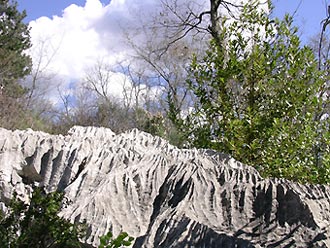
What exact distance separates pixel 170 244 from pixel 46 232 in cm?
65

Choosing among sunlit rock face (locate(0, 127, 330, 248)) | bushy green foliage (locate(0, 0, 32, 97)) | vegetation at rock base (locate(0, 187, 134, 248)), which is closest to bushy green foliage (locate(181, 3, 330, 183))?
sunlit rock face (locate(0, 127, 330, 248))

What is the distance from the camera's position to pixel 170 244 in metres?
2.71

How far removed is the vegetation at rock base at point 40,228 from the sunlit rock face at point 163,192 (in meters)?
0.29

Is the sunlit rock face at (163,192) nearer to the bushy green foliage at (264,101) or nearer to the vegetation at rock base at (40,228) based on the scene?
the vegetation at rock base at (40,228)

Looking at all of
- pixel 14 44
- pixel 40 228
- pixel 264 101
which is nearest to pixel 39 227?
pixel 40 228

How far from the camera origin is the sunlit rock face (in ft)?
8.86

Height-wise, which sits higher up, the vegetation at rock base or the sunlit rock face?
the sunlit rock face

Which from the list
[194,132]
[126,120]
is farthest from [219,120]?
[126,120]

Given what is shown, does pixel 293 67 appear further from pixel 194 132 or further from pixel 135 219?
pixel 135 219

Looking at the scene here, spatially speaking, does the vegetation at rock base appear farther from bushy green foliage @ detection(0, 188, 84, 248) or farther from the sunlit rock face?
the sunlit rock face

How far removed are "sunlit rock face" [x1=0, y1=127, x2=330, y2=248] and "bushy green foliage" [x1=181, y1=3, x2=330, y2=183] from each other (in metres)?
0.97

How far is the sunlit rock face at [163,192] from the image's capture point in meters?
2.70

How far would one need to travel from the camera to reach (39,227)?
8.62ft

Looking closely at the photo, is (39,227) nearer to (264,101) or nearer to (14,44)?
(264,101)
